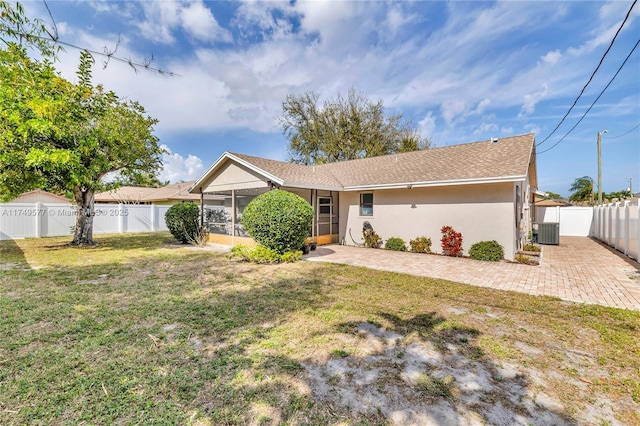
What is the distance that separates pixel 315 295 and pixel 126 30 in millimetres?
6043

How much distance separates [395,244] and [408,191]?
92.6 inches

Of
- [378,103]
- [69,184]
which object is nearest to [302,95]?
[378,103]

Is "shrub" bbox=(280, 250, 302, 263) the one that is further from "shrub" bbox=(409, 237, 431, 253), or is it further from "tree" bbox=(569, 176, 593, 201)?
"tree" bbox=(569, 176, 593, 201)

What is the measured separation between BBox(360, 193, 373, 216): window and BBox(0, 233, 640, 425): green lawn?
6.98 m

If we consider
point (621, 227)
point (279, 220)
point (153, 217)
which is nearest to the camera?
point (279, 220)

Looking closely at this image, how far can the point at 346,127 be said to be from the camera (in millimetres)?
27391

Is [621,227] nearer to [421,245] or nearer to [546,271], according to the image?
[546,271]

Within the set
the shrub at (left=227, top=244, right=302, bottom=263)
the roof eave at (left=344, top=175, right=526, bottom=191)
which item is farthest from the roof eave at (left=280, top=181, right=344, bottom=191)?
the shrub at (left=227, top=244, right=302, bottom=263)

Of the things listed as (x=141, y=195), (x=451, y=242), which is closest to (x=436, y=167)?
(x=451, y=242)

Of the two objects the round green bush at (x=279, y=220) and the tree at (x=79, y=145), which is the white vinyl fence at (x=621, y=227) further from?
the tree at (x=79, y=145)

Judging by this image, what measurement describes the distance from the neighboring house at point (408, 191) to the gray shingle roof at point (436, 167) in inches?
1.3

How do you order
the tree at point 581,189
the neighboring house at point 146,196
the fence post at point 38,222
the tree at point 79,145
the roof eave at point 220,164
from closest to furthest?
the tree at point 79,145 → the roof eave at point 220,164 → the fence post at point 38,222 → the neighboring house at point 146,196 → the tree at point 581,189

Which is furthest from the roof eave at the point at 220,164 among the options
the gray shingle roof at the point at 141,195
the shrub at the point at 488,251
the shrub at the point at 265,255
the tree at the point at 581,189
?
the tree at the point at 581,189

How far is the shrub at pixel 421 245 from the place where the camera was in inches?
454
